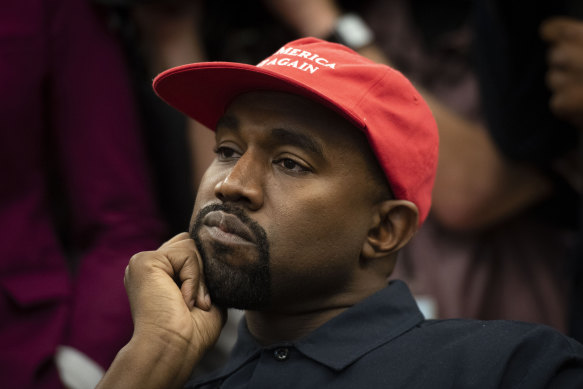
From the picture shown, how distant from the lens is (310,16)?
7.88 feet

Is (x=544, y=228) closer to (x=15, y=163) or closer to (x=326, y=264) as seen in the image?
(x=326, y=264)

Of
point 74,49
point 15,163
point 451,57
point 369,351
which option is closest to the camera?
point 369,351

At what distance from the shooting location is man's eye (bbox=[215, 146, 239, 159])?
1460mm

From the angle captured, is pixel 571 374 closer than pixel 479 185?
Yes

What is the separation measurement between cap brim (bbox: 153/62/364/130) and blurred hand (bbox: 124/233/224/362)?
0.32 meters

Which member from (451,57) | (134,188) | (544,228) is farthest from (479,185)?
(134,188)

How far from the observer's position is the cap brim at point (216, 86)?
1348 mm

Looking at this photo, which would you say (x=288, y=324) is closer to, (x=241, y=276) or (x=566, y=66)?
(x=241, y=276)

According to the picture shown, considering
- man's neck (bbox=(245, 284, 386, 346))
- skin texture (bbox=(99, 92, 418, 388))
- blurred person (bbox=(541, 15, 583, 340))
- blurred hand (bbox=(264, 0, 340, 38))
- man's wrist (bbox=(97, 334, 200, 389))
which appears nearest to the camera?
man's wrist (bbox=(97, 334, 200, 389))

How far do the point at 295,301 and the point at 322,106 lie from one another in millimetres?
376

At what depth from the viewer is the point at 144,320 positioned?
4.21 feet

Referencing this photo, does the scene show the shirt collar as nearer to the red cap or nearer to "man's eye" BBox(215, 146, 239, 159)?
the red cap

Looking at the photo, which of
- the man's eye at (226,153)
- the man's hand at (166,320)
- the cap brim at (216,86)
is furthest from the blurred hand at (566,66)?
the man's hand at (166,320)

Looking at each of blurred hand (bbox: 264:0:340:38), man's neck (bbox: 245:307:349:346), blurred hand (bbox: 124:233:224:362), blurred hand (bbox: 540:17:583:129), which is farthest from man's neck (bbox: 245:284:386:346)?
blurred hand (bbox: 264:0:340:38)
